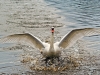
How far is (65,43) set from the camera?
11914 mm

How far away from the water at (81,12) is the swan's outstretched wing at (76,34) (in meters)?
3.33

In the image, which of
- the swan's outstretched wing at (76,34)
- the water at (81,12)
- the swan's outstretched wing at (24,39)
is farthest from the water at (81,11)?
the swan's outstretched wing at (24,39)

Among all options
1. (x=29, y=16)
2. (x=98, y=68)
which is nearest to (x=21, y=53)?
(x=98, y=68)

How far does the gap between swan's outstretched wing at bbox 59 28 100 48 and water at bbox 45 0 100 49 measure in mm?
3326

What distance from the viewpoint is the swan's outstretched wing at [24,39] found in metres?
11.4

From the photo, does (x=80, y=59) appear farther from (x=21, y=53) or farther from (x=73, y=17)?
(x=73, y=17)

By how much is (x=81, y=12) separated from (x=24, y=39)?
12387 mm

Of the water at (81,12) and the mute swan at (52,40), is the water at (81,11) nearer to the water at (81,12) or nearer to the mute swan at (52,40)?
the water at (81,12)

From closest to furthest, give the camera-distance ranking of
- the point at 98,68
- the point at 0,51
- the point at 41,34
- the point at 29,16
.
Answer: the point at 98,68
the point at 0,51
the point at 41,34
the point at 29,16

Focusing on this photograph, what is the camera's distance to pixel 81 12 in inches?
930

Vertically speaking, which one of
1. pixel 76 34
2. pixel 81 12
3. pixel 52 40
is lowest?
pixel 52 40

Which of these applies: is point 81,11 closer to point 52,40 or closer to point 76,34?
point 76,34

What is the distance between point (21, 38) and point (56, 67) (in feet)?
5.61

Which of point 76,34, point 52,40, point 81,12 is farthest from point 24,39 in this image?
point 81,12
